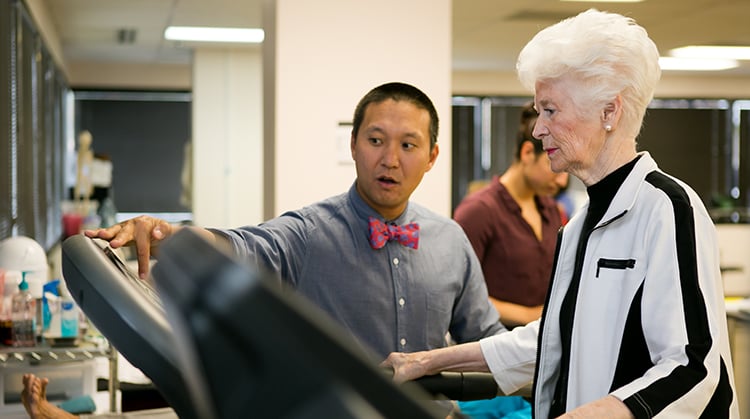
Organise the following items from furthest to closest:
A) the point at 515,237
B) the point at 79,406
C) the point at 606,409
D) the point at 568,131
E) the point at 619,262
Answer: the point at 515,237 → the point at 79,406 → the point at 568,131 → the point at 619,262 → the point at 606,409

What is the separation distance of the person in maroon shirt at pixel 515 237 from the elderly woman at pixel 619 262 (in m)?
1.83

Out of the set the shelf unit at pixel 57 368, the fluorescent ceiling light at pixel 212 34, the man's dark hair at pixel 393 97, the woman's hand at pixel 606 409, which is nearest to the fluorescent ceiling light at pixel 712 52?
the fluorescent ceiling light at pixel 212 34

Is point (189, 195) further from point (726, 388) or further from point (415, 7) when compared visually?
point (726, 388)

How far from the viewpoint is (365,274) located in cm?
210

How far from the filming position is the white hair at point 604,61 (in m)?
1.49

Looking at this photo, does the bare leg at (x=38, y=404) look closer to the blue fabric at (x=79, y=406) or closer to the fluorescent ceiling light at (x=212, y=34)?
the blue fabric at (x=79, y=406)

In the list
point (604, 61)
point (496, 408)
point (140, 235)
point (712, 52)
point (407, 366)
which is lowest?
point (496, 408)

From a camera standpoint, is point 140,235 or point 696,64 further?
point 696,64

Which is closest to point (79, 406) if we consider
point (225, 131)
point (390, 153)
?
point (390, 153)

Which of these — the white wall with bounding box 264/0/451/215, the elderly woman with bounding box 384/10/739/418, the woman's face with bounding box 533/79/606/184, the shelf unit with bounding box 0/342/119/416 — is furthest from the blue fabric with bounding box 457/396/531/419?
the white wall with bounding box 264/0/451/215

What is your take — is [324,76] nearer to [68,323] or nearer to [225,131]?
[68,323]

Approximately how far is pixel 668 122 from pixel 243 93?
604cm

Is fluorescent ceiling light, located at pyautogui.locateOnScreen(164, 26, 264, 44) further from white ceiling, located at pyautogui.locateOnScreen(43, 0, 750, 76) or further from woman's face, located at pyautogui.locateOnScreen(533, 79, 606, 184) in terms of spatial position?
woman's face, located at pyautogui.locateOnScreen(533, 79, 606, 184)

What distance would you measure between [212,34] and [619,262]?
7.70 m
